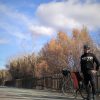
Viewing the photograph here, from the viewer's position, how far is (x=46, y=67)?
78.8 metres

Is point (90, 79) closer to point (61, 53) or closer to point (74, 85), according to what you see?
point (74, 85)

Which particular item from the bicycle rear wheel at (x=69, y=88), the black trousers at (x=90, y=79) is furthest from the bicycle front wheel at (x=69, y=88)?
the black trousers at (x=90, y=79)

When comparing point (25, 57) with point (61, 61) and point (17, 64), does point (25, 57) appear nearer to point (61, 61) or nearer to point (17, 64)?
point (17, 64)

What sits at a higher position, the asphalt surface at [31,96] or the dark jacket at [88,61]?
the dark jacket at [88,61]

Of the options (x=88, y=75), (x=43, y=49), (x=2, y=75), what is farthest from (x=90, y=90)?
(x=2, y=75)

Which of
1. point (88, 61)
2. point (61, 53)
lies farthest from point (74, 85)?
point (61, 53)

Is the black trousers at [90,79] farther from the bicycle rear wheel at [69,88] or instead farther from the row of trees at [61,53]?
the row of trees at [61,53]

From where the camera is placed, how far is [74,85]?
1347cm

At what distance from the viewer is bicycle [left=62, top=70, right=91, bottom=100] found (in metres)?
13.0

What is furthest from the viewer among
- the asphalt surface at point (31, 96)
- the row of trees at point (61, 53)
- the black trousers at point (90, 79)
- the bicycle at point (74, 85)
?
the row of trees at point (61, 53)

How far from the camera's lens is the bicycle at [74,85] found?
13030mm

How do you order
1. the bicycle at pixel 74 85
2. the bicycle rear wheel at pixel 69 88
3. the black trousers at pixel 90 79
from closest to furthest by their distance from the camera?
the black trousers at pixel 90 79
the bicycle at pixel 74 85
the bicycle rear wheel at pixel 69 88

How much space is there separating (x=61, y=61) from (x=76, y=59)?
190 inches

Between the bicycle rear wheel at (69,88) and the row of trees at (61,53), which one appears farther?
the row of trees at (61,53)
